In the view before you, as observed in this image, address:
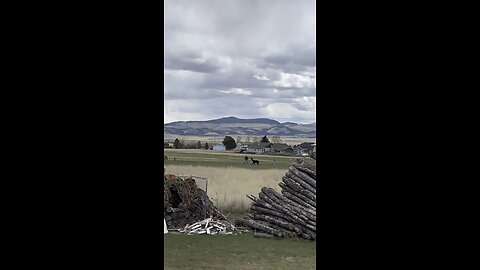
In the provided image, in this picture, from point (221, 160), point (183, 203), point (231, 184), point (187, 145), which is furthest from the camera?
point (221, 160)

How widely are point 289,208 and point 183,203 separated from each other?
113cm

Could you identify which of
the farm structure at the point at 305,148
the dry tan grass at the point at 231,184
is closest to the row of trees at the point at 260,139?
the dry tan grass at the point at 231,184

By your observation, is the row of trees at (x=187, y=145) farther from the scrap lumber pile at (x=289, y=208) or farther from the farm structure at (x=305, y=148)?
the farm structure at (x=305, y=148)

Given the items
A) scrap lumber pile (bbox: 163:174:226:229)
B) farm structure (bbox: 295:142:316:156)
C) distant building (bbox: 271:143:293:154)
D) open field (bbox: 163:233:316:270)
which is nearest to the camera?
open field (bbox: 163:233:316:270)

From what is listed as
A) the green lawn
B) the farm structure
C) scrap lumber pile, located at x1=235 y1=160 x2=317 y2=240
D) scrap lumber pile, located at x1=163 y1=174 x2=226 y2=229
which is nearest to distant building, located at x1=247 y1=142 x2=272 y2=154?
the green lawn

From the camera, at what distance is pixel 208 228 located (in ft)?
17.4

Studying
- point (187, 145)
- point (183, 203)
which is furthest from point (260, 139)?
point (183, 203)

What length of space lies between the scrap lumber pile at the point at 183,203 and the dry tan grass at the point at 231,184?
11.6 inches

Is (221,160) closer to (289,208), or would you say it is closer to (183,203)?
(183,203)

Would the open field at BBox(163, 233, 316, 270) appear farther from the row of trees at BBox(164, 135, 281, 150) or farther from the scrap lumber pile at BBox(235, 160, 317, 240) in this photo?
the row of trees at BBox(164, 135, 281, 150)

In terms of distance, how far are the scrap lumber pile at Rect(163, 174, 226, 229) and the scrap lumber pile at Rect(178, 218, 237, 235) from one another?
10 centimetres

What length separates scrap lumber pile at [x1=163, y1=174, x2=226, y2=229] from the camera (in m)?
5.39
